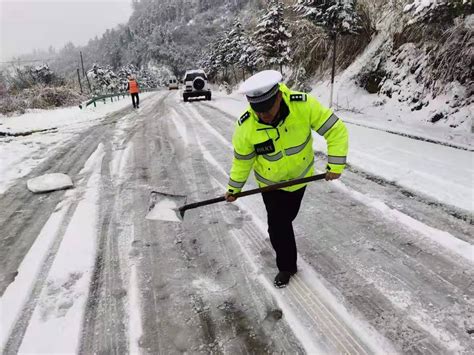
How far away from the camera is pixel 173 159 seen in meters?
7.28

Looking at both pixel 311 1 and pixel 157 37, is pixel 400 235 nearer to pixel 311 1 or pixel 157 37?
pixel 311 1

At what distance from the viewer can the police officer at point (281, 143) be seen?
253 centimetres

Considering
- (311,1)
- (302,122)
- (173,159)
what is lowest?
(173,159)

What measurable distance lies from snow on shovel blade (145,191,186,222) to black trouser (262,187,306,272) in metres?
1.53

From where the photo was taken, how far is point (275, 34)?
71.6 ft

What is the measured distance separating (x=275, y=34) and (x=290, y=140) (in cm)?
2099

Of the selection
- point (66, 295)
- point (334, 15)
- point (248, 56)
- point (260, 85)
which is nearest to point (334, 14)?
point (334, 15)

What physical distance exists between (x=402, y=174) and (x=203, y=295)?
155 inches

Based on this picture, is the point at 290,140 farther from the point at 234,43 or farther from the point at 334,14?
the point at 234,43

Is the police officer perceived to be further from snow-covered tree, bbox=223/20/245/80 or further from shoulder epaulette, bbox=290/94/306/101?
snow-covered tree, bbox=223/20/245/80

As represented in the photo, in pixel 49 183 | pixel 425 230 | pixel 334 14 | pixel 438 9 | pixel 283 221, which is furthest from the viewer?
pixel 334 14

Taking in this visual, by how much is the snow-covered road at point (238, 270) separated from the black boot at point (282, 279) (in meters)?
0.06

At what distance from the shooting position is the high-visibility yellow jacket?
2.67m

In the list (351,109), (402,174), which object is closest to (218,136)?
(402,174)
